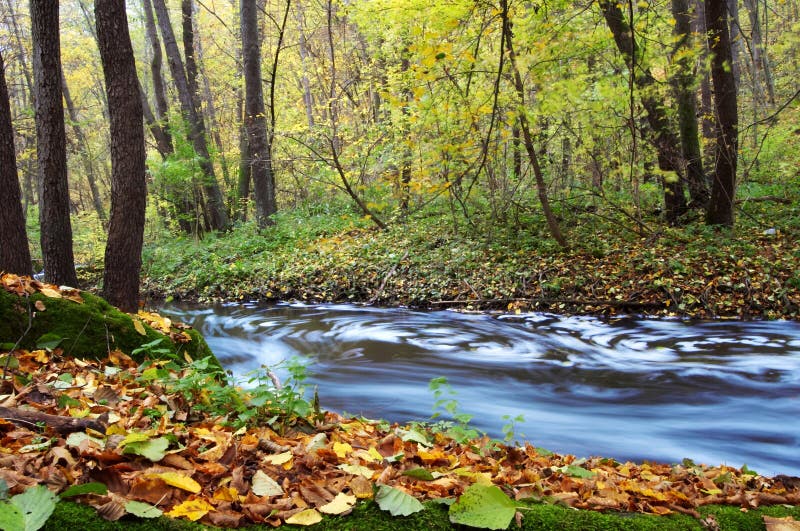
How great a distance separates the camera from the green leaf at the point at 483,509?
1852 millimetres

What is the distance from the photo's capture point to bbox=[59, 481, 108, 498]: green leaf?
1.76 m

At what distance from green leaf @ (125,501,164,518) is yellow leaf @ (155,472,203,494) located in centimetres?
16

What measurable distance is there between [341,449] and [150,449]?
0.96m

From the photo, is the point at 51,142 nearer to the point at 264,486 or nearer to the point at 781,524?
the point at 264,486

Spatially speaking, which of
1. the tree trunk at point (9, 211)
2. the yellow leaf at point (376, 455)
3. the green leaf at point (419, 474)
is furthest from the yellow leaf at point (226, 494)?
the tree trunk at point (9, 211)

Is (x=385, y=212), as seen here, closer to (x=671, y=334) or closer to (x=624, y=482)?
(x=671, y=334)

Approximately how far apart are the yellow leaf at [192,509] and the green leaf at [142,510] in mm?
47

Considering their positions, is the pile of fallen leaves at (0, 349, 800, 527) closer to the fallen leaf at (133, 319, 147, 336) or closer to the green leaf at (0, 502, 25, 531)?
the green leaf at (0, 502, 25, 531)

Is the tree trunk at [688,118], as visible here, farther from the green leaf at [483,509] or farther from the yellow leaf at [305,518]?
the yellow leaf at [305,518]

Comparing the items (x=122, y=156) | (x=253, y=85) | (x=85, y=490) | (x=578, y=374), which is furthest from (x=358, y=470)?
(x=253, y=85)

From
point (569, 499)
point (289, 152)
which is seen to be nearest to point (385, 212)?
point (289, 152)

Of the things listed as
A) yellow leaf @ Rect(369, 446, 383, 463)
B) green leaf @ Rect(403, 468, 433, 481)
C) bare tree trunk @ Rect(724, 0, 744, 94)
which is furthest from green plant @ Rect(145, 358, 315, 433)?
bare tree trunk @ Rect(724, 0, 744, 94)

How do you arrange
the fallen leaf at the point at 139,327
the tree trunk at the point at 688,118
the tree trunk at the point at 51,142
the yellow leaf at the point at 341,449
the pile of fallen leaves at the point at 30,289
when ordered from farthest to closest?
the tree trunk at the point at 688,118 → the tree trunk at the point at 51,142 → the fallen leaf at the point at 139,327 → the pile of fallen leaves at the point at 30,289 → the yellow leaf at the point at 341,449

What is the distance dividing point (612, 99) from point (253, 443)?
9.15 m
